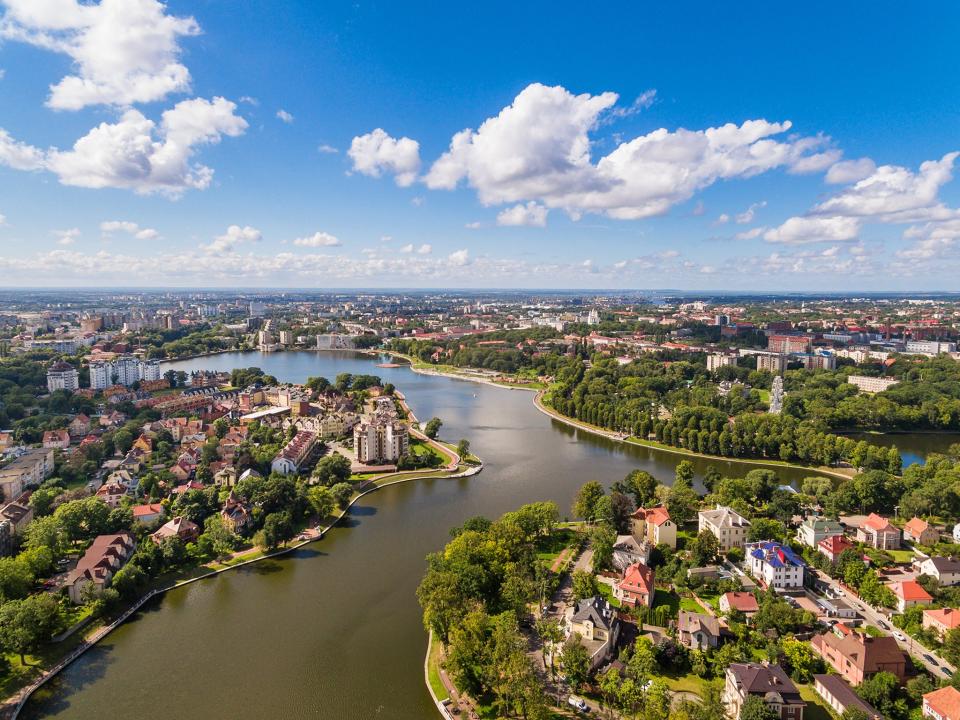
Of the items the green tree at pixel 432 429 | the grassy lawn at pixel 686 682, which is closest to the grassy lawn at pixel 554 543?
the grassy lawn at pixel 686 682

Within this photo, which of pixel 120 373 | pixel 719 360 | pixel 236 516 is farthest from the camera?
pixel 719 360

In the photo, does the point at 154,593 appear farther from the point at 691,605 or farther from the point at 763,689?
the point at 763,689

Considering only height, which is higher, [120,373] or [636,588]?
[120,373]

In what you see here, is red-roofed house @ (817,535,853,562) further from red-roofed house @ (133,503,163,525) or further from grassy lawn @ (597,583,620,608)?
red-roofed house @ (133,503,163,525)

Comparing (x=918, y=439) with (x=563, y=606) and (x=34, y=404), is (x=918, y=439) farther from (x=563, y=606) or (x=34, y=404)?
(x=34, y=404)

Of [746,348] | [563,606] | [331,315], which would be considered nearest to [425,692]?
[563,606]

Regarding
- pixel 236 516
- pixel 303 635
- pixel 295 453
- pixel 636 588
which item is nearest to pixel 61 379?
pixel 295 453

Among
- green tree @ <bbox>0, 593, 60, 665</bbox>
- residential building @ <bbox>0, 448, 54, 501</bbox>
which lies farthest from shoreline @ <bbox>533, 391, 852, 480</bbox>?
residential building @ <bbox>0, 448, 54, 501</bbox>
